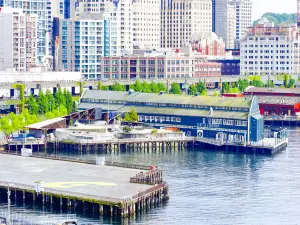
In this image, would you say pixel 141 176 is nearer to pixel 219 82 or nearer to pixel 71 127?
pixel 71 127

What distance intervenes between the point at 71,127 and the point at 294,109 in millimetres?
39369

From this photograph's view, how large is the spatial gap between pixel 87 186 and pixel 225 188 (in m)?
11.3

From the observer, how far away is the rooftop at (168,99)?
111 meters

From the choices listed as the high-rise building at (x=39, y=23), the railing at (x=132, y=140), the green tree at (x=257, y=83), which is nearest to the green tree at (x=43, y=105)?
the railing at (x=132, y=140)

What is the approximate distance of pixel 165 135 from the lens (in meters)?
108

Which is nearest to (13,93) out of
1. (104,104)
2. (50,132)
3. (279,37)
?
(104,104)

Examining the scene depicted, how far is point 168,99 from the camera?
379 ft

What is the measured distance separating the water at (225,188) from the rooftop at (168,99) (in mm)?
8070

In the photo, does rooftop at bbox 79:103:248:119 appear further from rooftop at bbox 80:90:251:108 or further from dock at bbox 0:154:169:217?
dock at bbox 0:154:169:217

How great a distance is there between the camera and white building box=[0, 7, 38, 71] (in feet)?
540

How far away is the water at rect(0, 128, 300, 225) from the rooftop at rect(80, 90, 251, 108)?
26.5ft

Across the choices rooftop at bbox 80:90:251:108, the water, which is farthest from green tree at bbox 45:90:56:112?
the water

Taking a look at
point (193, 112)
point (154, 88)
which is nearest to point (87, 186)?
point (193, 112)

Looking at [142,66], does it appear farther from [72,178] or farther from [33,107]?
[72,178]
